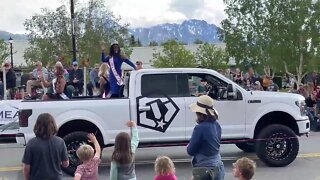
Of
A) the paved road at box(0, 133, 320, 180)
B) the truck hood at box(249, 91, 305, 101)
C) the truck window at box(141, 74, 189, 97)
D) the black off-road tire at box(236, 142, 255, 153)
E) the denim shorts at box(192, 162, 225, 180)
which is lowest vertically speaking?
the paved road at box(0, 133, 320, 180)

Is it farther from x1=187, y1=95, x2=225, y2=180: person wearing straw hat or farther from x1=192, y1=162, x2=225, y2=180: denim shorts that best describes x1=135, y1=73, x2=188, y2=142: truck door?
x1=192, y1=162, x2=225, y2=180: denim shorts

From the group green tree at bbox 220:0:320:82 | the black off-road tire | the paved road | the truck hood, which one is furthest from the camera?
green tree at bbox 220:0:320:82

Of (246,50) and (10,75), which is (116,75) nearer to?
(10,75)

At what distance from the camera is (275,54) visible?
4909 centimetres

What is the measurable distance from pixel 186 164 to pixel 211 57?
53.2 m

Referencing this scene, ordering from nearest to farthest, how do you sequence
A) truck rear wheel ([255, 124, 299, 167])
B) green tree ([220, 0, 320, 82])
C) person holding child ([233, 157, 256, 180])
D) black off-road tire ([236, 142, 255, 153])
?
person holding child ([233, 157, 256, 180]) → truck rear wheel ([255, 124, 299, 167]) → black off-road tire ([236, 142, 255, 153]) → green tree ([220, 0, 320, 82])

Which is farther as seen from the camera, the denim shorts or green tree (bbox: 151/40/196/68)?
green tree (bbox: 151/40/196/68)

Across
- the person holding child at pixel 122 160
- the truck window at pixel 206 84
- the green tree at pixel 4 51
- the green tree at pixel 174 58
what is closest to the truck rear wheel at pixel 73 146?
the truck window at pixel 206 84

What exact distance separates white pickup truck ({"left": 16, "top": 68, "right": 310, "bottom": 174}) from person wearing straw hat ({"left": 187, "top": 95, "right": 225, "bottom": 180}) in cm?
443

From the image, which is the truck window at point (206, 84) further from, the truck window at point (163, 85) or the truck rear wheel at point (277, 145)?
the truck rear wheel at point (277, 145)

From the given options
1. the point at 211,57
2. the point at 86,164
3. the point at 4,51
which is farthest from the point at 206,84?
the point at 4,51

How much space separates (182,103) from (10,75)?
368 inches

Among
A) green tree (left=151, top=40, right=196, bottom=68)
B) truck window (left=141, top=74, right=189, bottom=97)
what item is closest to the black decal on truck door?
truck window (left=141, top=74, right=189, bottom=97)

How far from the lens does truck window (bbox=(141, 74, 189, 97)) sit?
11.6m
